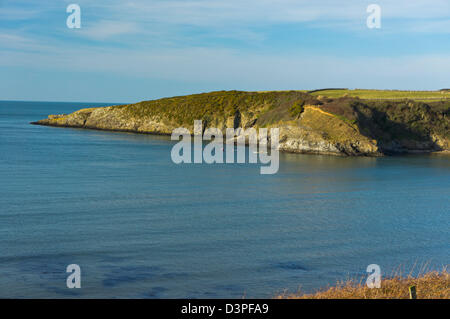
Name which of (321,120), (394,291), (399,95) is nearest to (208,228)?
(394,291)

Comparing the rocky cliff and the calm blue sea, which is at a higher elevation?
the rocky cliff

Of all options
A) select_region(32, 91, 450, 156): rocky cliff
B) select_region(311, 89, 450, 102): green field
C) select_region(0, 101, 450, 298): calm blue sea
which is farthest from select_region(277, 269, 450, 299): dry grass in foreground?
select_region(311, 89, 450, 102): green field

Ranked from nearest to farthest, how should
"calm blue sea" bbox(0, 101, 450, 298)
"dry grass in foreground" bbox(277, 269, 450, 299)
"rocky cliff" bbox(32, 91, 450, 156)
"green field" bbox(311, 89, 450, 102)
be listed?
"dry grass in foreground" bbox(277, 269, 450, 299)
"calm blue sea" bbox(0, 101, 450, 298)
"rocky cliff" bbox(32, 91, 450, 156)
"green field" bbox(311, 89, 450, 102)

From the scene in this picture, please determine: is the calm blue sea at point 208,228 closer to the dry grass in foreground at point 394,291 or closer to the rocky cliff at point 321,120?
the dry grass in foreground at point 394,291

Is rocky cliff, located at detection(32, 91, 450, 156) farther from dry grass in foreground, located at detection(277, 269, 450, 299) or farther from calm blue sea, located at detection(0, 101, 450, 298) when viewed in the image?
dry grass in foreground, located at detection(277, 269, 450, 299)

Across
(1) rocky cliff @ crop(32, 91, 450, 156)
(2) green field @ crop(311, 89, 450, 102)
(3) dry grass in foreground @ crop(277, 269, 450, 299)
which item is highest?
(2) green field @ crop(311, 89, 450, 102)

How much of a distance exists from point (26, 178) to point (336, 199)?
Answer: 72.1 ft

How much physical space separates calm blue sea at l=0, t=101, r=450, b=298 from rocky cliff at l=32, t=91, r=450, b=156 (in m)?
17.0

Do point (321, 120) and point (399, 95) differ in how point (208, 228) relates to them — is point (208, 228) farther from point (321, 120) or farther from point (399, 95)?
point (399, 95)

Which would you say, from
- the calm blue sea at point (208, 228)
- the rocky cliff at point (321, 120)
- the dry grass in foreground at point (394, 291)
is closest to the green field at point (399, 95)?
the rocky cliff at point (321, 120)

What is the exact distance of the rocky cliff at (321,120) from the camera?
2435 inches

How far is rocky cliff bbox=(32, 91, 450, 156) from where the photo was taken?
203 ft
